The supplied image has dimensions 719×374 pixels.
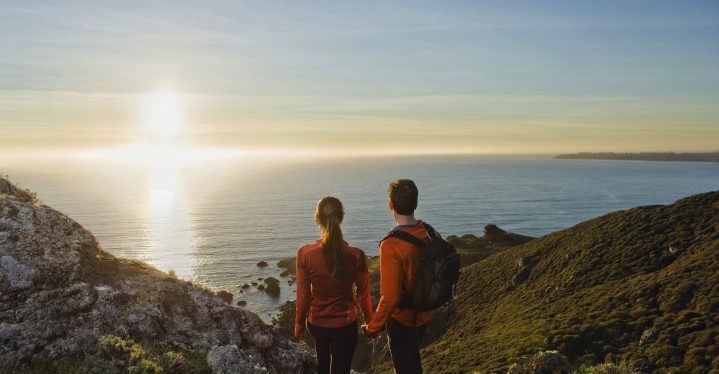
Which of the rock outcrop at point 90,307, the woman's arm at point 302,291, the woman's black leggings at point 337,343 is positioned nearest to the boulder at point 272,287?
Answer: the rock outcrop at point 90,307

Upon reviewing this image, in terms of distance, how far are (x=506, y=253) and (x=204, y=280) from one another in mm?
54912

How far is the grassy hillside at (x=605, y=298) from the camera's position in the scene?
81.3 ft

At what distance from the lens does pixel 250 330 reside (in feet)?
28.6

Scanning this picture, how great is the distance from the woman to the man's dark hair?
76 centimetres

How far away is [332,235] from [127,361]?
4.04m

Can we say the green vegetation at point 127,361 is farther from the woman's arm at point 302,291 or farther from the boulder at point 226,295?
the boulder at point 226,295

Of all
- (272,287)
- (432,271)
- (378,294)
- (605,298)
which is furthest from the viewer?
(272,287)

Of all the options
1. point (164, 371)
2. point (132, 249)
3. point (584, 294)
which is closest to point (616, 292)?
point (584, 294)

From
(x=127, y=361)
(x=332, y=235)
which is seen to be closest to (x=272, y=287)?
(x=127, y=361)

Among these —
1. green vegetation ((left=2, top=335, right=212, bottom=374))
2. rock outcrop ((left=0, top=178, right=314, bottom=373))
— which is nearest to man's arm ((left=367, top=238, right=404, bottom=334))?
rock outcrop ((left=0, top=178, right=314, bottom=373))

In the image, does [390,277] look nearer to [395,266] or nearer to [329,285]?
[395,266]

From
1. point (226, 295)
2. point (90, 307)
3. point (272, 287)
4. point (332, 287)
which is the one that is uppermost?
point (332, 287)

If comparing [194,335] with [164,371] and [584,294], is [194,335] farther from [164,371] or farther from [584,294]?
[584,294]

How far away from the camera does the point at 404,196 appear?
5.70m
